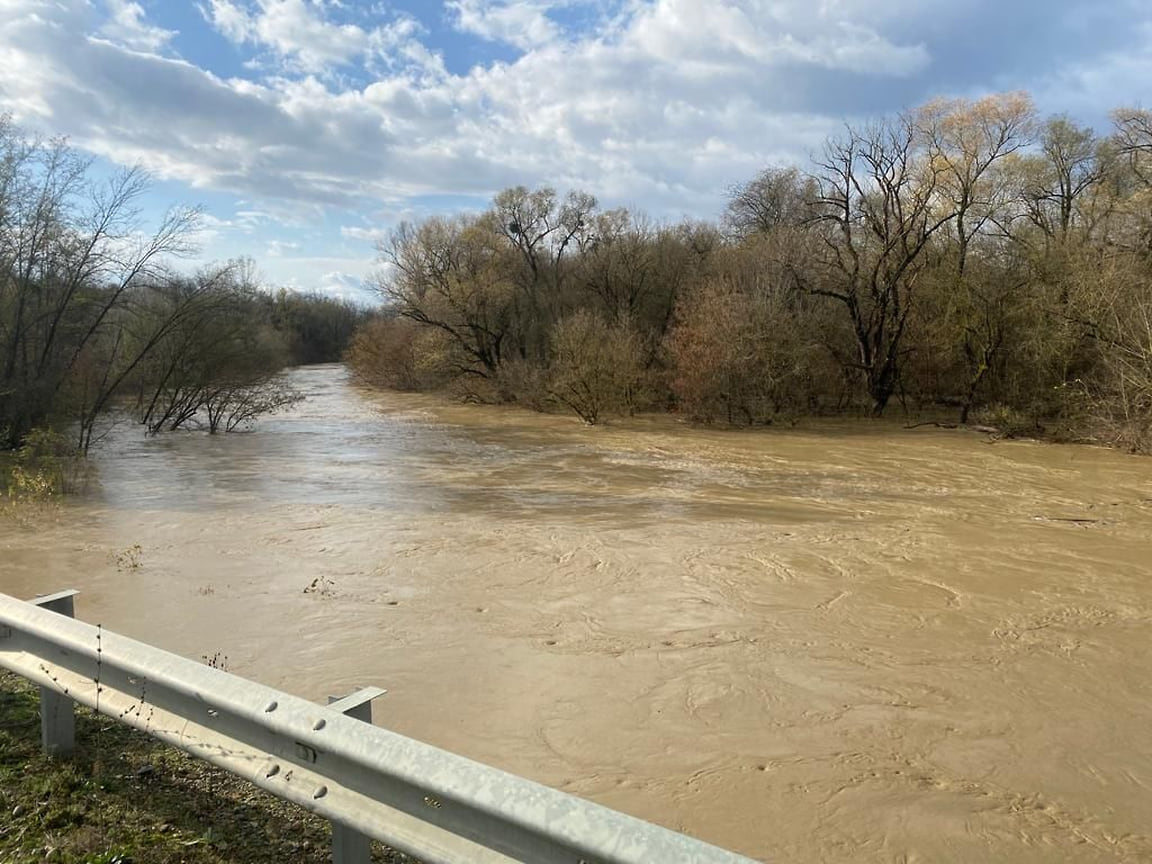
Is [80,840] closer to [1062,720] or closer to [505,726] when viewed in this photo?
[505,726]

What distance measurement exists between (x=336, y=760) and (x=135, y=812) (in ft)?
3.62

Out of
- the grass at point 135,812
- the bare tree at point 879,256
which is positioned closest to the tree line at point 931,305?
the bare tree at point 879,256

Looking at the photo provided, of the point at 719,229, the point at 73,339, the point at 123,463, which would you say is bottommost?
the point at 123,463

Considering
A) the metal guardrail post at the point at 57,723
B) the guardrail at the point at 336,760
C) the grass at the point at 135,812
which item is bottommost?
the grass at the point at 135,812

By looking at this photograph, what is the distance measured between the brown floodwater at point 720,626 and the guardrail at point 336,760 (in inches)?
94.8

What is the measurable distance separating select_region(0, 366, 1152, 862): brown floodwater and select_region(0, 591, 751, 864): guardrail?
2408mm

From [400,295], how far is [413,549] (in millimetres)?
35912

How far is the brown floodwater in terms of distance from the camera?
4.61 meters

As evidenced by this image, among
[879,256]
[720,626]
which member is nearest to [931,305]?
[879,256]

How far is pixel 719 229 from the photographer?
45531 millimetres

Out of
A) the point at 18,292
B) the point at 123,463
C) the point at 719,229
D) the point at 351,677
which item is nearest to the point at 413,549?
the point at 351,677

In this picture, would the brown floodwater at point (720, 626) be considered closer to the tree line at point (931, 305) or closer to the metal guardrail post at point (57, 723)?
the metal guardrail post at point (57, 723)

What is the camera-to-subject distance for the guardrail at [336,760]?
1.97 meters

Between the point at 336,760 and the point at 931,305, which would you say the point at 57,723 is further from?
the point at 931,305
